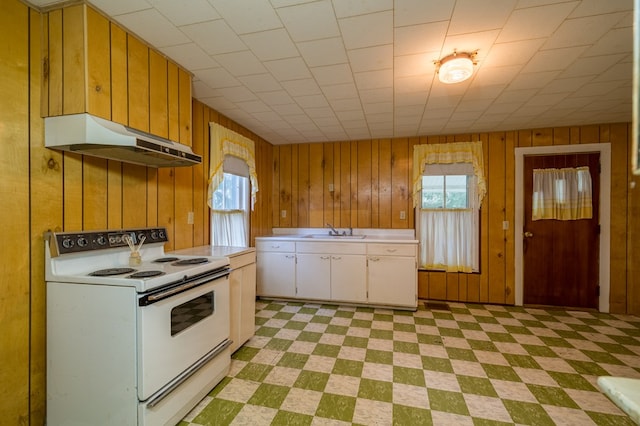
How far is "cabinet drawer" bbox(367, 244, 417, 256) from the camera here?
341 cm

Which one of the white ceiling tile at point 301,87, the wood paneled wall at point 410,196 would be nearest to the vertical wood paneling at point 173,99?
the white ceiling tile at point 301,87

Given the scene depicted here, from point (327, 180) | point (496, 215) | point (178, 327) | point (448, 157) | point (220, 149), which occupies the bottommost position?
point (178, 327)

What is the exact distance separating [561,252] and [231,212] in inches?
163

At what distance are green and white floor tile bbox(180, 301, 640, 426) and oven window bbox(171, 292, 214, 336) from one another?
55 cm

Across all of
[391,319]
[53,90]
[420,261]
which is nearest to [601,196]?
[420,261]

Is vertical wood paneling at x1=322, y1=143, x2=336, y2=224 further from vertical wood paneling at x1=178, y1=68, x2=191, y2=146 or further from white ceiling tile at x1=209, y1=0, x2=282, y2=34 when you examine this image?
white ceiling tile at x1=209, y1=0, x2=282, y2=34

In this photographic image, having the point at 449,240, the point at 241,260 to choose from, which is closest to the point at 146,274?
the point at 241,260

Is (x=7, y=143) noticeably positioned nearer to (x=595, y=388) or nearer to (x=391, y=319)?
(x=391, y=319)

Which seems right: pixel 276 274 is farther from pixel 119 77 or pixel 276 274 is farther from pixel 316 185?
pixel 119 77

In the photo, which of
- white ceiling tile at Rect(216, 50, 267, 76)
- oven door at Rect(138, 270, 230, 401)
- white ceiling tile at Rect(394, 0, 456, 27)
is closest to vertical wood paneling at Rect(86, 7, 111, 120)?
white ceiling tile at Rect(216, 50, 267, 76)

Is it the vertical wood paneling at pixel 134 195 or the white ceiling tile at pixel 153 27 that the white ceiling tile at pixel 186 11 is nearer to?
the white ceiling tile at pixel 153 27

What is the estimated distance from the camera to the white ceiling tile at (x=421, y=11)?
4.83 feet

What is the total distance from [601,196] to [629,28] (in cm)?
257

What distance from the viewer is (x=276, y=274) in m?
3.79
